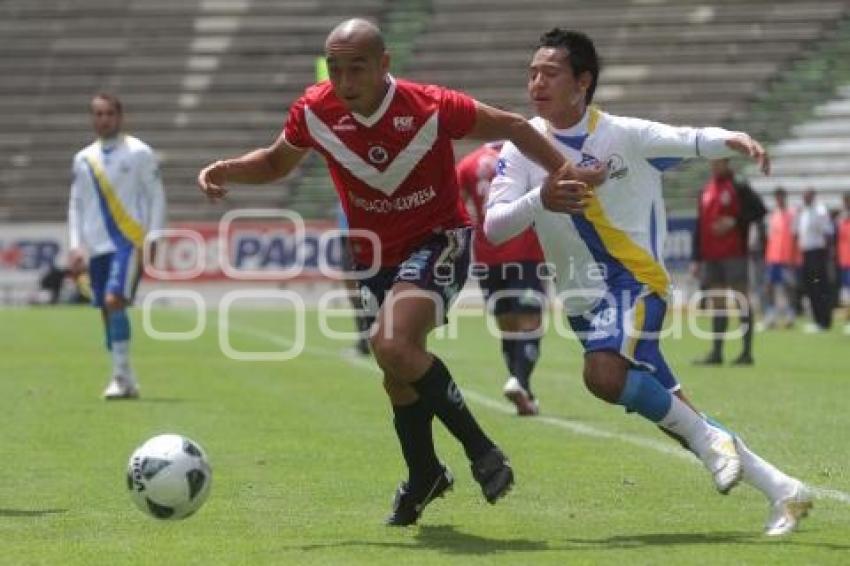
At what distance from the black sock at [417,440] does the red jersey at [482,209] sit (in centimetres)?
593

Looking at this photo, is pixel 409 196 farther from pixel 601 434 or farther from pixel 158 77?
pixel 158 77

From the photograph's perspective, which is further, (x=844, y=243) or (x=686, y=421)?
(x=844, y=243)

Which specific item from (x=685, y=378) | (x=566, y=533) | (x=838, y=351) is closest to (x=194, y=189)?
(x=838, y=351)

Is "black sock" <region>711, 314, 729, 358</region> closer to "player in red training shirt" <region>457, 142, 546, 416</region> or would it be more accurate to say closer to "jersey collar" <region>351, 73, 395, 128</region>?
"player in red training shirt" <region>457, 142, 546, 416</region>

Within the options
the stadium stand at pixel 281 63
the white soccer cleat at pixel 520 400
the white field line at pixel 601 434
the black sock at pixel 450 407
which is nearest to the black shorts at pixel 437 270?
the black sock at pixel 450 407

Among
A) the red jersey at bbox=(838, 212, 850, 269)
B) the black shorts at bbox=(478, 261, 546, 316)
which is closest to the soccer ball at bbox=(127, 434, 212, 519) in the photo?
the black shorts at bbox=(478, 261, 546, 316)

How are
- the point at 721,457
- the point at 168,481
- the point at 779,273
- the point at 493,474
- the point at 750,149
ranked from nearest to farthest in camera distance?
the point at 750,149 → the point at 721,457 → the point at 168,481 → the point at 493,474 → the point at 779,273

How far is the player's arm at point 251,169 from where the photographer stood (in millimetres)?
7926

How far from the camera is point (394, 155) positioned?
7.54m

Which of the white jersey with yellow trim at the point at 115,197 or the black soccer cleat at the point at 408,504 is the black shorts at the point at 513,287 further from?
the black soccer cleat at the point at 408,504

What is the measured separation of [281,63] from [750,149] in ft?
117

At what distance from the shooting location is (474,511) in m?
8.20

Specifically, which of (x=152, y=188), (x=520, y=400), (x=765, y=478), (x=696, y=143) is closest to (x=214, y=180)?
(x=696, y=143)

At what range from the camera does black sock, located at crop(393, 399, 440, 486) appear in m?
7.85
